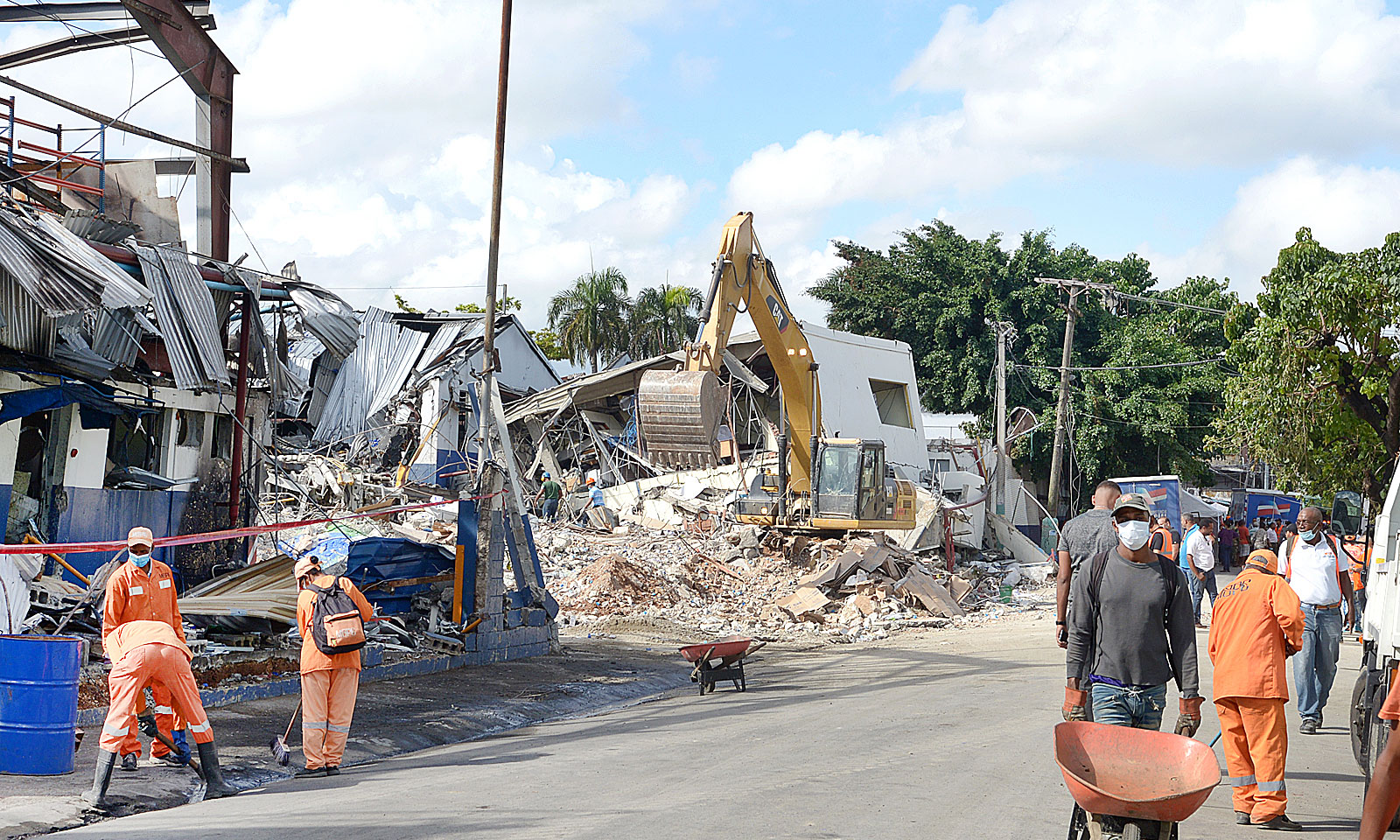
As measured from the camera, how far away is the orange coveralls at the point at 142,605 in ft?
26.3

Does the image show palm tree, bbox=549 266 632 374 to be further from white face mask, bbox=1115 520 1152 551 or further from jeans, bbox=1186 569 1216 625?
white face mask, bbox=1115 520 1152 551

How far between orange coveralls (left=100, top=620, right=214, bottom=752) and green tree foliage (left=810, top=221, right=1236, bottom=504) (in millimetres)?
35780

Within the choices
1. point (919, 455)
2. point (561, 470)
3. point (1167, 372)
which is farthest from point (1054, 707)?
point (1167, 372)

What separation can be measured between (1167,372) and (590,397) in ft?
73.4

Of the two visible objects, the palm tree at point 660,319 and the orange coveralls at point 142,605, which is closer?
the orange coveralls at point 142,605

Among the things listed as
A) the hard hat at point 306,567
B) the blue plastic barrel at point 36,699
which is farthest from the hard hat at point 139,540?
the hard hat at point 306,567

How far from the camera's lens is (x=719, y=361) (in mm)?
17219

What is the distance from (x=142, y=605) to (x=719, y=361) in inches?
400

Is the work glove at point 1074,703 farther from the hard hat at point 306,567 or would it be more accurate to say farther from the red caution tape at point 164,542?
the red caution tape at point 164,542

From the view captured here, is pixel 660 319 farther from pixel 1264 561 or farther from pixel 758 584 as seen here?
Result: pixel 1264 561

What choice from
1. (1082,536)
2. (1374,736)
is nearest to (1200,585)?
(1082,536)

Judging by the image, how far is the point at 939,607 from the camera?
20.8 metres

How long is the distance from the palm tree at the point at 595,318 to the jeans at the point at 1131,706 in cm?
4241

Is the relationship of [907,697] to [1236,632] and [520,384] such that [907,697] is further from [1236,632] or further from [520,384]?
[520,384]
